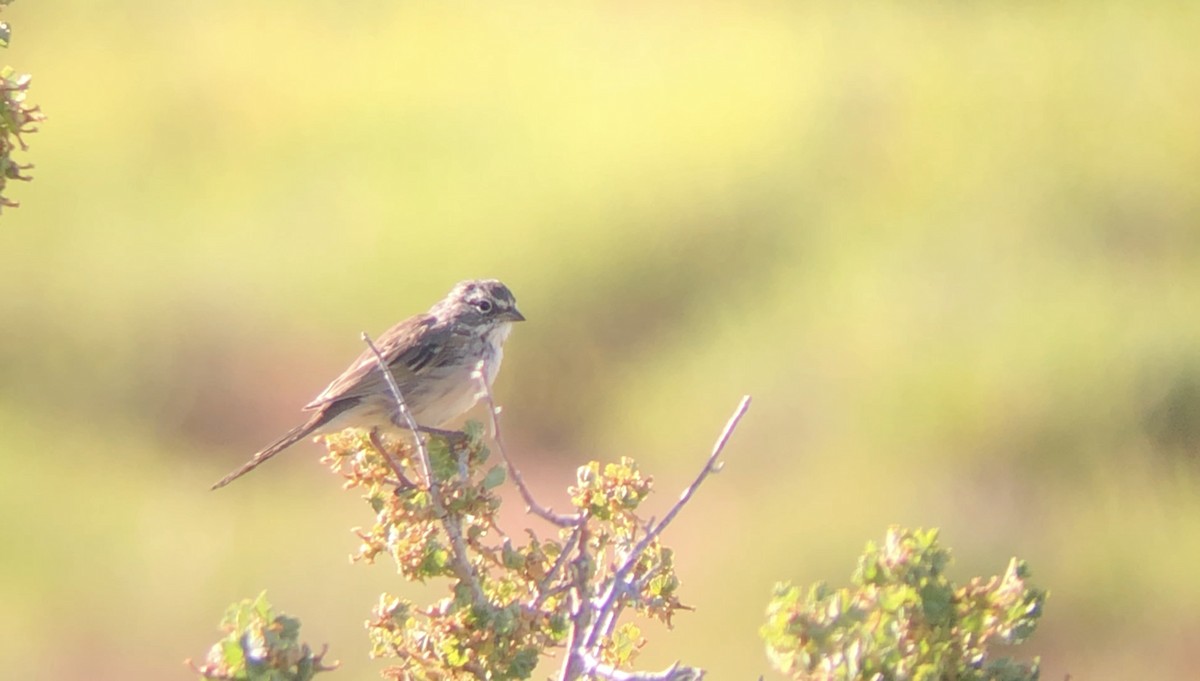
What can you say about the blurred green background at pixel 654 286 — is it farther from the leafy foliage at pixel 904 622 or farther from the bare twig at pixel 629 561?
the leafy foliage at pixel 904 622

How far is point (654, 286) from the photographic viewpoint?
39.2 feet

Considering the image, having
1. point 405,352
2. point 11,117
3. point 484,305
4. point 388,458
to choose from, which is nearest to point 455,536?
point 388,458

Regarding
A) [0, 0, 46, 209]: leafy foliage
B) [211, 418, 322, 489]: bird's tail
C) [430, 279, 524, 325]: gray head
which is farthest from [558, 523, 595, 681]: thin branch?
[430, 279, 524, 325]: gray head

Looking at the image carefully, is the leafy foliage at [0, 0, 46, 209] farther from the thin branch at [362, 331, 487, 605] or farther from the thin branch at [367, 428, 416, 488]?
the thin branch at [367, 428, 416, 488]

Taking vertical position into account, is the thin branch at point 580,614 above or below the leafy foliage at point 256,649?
above

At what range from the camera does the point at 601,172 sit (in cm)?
1220

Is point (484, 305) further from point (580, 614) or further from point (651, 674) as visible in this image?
point (651, 674)

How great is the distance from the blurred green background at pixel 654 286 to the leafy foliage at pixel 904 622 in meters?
5.40

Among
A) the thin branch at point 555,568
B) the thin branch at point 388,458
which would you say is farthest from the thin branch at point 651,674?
the thin branch at point 388,458

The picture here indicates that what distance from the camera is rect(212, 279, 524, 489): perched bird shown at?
18.1 feet

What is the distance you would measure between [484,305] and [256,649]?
3300mm

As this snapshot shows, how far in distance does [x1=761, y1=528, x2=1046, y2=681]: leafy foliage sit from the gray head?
318 centimetres

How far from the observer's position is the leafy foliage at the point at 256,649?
296 cm

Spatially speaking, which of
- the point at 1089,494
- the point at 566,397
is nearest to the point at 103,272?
the point at 566,397
